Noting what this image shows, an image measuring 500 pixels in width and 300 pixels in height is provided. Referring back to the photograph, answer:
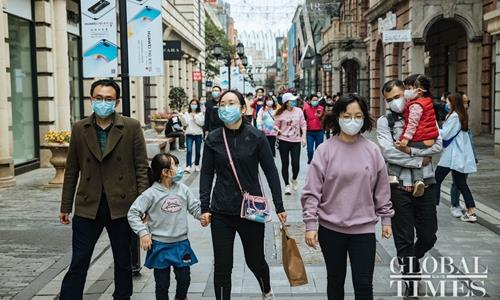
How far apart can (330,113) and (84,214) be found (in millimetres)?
2098

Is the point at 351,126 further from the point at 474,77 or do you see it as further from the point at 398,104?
the point at 474,77

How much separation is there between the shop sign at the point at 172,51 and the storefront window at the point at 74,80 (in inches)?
266

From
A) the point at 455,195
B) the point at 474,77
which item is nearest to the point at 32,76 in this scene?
the point at 455,195

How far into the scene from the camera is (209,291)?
622 cm

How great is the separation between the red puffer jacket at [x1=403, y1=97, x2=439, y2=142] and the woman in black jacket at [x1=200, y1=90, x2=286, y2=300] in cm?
141

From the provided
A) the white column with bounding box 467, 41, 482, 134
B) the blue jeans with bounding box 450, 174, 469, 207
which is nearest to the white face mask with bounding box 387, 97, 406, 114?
the blue jeans with bounding box 450, 174, 469, 207

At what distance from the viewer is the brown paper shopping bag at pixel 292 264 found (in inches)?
195

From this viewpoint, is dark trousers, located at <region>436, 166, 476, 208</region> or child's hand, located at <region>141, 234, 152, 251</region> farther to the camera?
dark trousers, located at <region>436, 166, 476, 208</region>

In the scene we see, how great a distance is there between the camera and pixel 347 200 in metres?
4.70

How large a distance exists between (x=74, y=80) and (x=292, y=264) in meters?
17.5

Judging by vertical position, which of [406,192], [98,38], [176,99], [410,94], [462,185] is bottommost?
[462,185]

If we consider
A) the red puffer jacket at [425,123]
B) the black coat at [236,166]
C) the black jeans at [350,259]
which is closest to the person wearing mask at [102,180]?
the black coat at [236,166]

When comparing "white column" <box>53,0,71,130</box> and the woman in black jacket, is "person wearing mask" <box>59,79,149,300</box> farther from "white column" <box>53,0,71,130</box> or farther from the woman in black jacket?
"white column" <box>53,0,71,130</box>

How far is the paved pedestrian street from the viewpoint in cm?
623
